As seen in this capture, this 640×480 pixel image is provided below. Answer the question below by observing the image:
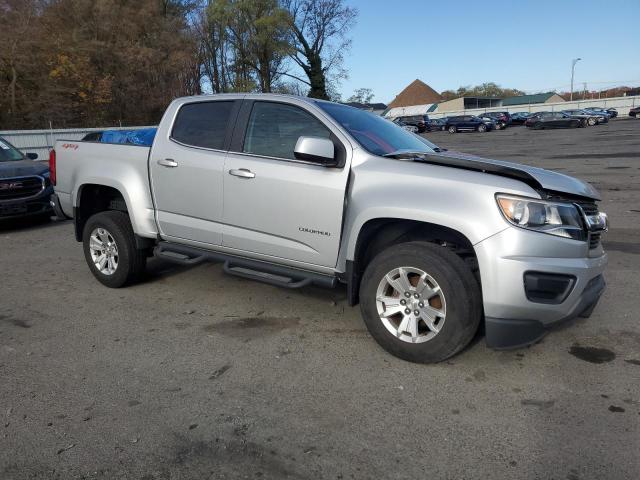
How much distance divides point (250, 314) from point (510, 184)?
8.22 ft

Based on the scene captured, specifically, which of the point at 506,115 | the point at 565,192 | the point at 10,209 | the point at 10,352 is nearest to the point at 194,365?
the point at 10,352

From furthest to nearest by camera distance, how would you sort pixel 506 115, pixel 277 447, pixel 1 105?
pixel 506 115 < pixel 1 105 < pixel 277 447

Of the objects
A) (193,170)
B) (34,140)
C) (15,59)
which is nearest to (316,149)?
(193,170)

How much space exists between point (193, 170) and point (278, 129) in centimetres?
88

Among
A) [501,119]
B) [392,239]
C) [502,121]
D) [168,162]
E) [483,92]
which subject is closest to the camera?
[392,239]

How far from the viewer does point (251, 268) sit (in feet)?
14.7

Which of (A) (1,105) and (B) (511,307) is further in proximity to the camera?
(A) (1,105)

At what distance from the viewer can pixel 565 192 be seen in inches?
137

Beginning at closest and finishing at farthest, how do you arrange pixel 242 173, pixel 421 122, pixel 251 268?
1. pixel 242 173
2. pixel 251 268
3. pixel 421 122

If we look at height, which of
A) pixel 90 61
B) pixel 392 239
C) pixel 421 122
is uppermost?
pixel 90 61

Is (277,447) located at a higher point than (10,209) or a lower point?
lower

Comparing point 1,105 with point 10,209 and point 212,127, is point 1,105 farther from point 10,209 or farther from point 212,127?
point 212,127

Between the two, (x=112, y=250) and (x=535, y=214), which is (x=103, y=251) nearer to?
(x=112, y=250)

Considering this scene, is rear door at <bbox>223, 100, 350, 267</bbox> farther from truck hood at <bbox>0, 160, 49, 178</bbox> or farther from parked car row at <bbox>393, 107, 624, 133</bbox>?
parked car row at <bbox>393, 107, 624, 133</bbox>
